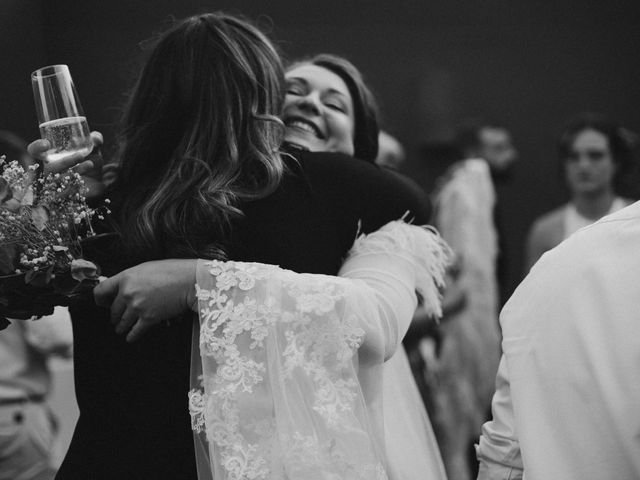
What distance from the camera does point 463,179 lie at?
181 inches

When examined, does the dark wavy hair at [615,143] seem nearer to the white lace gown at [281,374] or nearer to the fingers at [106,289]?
the white lace gown at [281,374]

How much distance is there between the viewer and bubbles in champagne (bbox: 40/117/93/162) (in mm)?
1546

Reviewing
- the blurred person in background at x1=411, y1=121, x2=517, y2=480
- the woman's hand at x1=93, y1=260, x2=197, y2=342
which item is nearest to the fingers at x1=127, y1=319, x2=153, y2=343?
the woman's hand at x1=93, y1=260, x2=197, y2=342

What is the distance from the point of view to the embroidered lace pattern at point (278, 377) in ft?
4.74

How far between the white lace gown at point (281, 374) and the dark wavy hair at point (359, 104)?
0.72 metres

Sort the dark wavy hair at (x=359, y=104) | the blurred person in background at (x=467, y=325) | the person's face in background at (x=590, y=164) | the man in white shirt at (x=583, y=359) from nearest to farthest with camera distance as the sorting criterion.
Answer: the man in white shirt at (x=583, y=359)
the dark wavy hair at (x=359, y=104)
the person's face in background at (x=590, y=164)
the blurred person in background at (x=467, y=325)

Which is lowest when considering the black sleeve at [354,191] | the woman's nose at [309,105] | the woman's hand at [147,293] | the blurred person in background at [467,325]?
the blurred person in background at [467,325]

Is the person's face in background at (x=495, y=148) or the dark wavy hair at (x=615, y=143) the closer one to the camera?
the dark wavy hair at (x=615, y=143)

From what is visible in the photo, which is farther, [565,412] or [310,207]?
[310,207]

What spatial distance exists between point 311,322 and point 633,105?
5.90 m

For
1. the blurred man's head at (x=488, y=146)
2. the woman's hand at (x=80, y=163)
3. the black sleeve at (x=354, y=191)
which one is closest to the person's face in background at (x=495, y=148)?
the blurred man's head at (x=488, y=146)

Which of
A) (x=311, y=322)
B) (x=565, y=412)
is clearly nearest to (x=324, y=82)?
(x=311, y=322)

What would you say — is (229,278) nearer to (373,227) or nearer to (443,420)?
(373,227)

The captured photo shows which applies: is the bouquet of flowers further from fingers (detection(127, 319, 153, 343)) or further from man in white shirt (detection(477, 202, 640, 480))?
man in white shirt (detection(477, 202, 640, 480))
